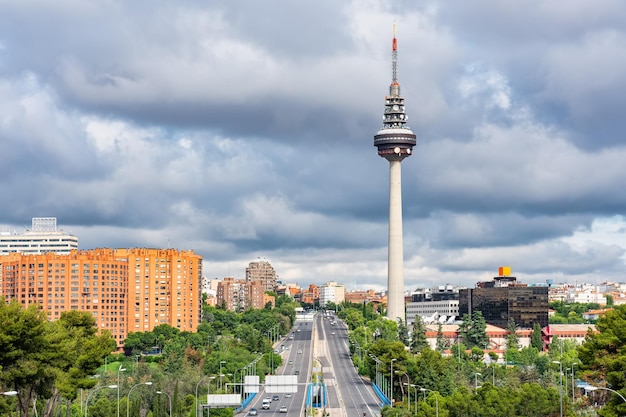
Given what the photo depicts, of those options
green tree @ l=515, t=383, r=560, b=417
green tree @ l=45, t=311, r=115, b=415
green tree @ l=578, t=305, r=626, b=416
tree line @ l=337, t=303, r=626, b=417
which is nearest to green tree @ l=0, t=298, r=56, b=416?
green tree @ l=45, t=311, r=115, b=415

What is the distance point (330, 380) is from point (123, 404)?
76420 millimetres

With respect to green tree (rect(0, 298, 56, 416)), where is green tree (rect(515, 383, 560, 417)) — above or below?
below

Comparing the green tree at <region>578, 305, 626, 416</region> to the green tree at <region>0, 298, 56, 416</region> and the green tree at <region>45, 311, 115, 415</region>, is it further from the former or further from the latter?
the green tree at <region>0, 298, 56, 416</region>

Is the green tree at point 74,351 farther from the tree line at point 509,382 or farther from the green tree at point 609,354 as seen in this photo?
the green tree at point 609,354

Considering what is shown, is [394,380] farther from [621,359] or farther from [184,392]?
[621,359]

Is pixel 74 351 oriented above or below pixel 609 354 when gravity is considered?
below

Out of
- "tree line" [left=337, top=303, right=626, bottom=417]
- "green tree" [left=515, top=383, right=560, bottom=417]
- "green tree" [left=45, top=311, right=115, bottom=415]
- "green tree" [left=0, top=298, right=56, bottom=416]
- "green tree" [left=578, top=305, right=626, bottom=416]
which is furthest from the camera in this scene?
"green tree" [left=515, top=383, right=560, bottom=417]

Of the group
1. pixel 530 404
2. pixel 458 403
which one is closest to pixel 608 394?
pixel 530 404

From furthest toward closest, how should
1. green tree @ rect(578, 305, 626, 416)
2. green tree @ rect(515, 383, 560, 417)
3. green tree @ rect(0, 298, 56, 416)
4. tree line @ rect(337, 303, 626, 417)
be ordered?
green tree @ rect(515, 383, 560, 417) < tree line @ rect(337, 303, 626, 417) < green tree @ rect(578, 305, 626, 416) < green tree @ rect(0, 298, 56, 416)

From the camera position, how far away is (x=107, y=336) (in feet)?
352

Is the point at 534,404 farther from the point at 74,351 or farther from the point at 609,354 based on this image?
the point at 74,351

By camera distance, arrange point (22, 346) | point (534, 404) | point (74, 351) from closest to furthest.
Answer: point (22, 346)
point (74, 351)
point (534, 404)

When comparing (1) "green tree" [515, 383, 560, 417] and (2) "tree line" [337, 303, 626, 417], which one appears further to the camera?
(1) "green tree" [515, 383, 560, 417]

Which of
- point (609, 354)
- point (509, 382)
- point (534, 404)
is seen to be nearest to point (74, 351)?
point (534, 404)
